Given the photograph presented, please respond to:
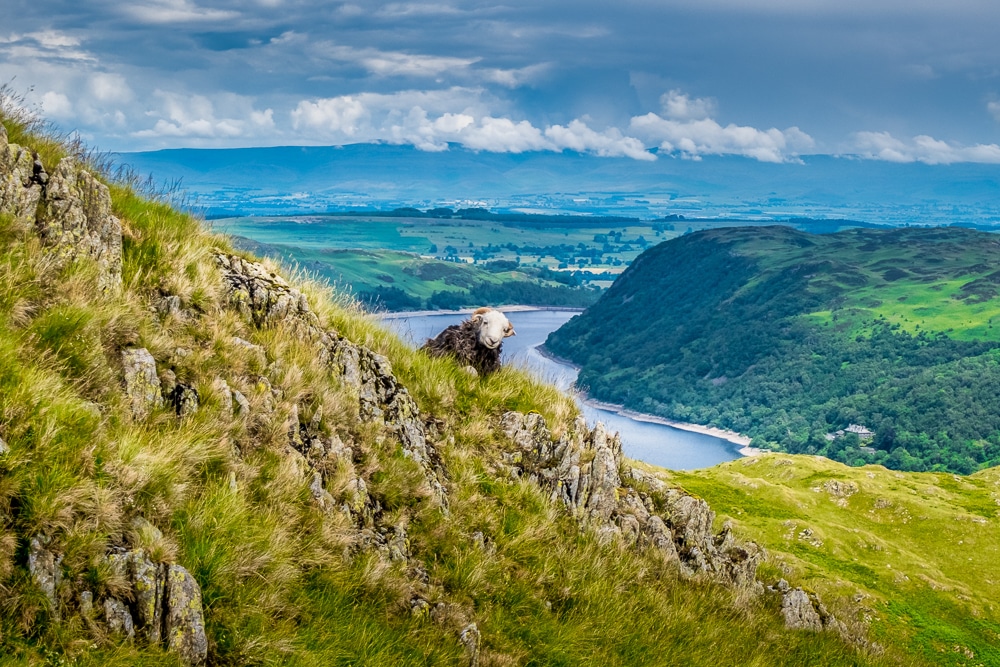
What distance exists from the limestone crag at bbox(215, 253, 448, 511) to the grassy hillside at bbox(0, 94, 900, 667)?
0.04 metres

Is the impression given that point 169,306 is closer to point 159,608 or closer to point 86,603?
point 159,608

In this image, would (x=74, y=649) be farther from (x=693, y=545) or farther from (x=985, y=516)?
(x=985, y=516)

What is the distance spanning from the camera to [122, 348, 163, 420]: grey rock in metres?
8.89

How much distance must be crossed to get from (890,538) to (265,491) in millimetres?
67521

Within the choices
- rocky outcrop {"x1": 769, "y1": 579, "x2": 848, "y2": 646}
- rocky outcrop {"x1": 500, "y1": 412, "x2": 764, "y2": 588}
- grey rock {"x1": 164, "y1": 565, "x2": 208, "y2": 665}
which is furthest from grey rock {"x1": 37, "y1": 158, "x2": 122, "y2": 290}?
rocky outcrop {"x1": 769, "y1": 579, "x2": 848, "y2": 646}

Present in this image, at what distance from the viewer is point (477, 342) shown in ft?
51.6

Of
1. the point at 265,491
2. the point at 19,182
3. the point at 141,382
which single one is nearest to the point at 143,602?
the point at 265,491

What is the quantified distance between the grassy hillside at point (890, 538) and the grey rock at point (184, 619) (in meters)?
36.8

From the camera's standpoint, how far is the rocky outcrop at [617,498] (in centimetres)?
1438

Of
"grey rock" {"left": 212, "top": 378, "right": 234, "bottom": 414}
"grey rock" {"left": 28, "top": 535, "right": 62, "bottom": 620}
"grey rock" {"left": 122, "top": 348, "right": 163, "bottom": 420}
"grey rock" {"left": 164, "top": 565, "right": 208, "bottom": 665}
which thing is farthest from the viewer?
"grey rock" {"left": 212, "top": 378, "right": 234, "bottom": 414}

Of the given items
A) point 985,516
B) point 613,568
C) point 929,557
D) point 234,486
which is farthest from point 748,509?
point 234,486

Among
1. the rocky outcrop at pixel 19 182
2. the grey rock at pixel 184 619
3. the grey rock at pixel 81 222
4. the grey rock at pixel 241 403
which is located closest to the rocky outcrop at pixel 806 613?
the grey rock at pixel 241 403

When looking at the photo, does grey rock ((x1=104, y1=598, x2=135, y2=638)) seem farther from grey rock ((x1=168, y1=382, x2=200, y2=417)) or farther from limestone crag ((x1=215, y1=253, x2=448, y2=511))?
limestone crag ((x1=215, y1=253, x2=448, y2=511))

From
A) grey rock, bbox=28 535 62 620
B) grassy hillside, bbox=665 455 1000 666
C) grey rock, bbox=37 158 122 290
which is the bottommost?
grassy hillside, bbox=665 455 1000 666
